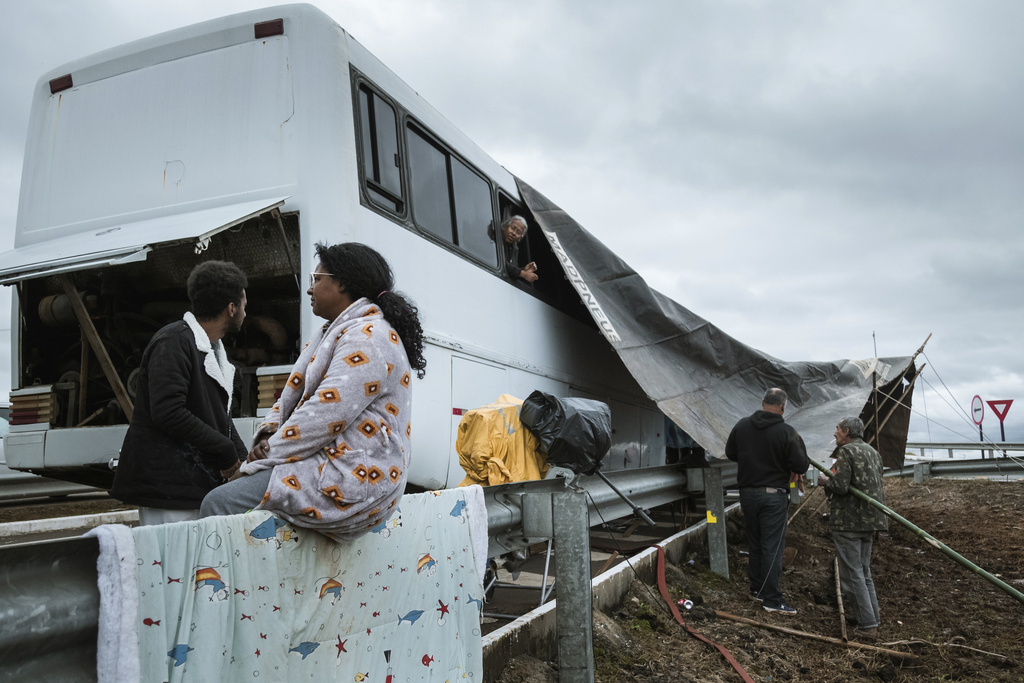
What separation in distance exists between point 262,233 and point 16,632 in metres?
3.59

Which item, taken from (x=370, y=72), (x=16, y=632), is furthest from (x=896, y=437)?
(x=16, y=632)

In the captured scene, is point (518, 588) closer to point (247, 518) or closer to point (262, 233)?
point (262, 233)

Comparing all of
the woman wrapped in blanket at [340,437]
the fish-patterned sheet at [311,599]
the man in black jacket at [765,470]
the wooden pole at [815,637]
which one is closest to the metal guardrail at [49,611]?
the fish-patterned sheet at [311,599]

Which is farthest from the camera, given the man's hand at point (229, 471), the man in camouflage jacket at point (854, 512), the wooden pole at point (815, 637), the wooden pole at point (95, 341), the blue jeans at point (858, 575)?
the man in camouflage jacket at point (854, 512)

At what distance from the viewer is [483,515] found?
3.24m

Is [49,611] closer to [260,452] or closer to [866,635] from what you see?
[260,452]

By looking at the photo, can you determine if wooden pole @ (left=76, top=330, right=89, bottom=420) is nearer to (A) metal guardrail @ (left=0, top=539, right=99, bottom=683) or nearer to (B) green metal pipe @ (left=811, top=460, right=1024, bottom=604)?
(A) metal guardrail @ (left=0, top=539, right=99, bottom=683)

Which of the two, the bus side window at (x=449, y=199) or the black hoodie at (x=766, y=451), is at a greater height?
the bus side window at (x=449, y=199)

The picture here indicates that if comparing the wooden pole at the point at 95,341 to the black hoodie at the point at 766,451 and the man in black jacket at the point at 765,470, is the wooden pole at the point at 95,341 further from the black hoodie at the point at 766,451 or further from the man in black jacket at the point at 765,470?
the man in black jacket at the point at 765,470

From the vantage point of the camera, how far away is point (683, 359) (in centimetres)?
795

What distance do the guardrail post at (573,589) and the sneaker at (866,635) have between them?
3.34 m

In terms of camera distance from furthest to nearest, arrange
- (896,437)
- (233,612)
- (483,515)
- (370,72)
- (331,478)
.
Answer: (896,437) → (370,72) → (483,515) → (331,478) → (233,612)

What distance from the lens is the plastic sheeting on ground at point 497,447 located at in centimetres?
446

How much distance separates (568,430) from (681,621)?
214 centimetres
